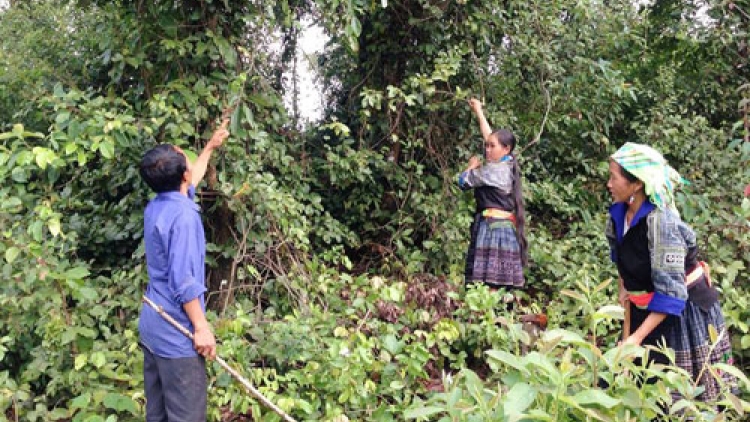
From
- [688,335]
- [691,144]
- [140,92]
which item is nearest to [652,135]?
[691,144]

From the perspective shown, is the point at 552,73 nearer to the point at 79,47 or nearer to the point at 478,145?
the point at 478,145

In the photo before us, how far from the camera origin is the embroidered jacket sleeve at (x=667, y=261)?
2.25 m

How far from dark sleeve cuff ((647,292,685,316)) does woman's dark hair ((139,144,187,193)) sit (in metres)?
1.89

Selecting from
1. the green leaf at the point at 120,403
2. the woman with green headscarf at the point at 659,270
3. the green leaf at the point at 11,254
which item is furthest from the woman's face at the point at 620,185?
the green leaf at the point at 11,254

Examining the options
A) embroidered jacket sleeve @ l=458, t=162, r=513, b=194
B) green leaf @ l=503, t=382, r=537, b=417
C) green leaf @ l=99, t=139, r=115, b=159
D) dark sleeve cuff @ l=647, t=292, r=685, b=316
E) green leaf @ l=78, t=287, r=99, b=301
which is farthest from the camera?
embroidered jacket sleeve @ l=458, t=162, r=513, b=194

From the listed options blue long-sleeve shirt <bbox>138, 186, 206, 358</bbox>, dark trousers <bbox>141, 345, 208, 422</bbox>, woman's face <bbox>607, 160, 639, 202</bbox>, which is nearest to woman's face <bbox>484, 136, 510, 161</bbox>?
woman's face <bbox>607, 160, 639, 202</bbox>

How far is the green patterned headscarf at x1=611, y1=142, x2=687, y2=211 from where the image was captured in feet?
7.52

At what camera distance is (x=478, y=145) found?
5.49 metres

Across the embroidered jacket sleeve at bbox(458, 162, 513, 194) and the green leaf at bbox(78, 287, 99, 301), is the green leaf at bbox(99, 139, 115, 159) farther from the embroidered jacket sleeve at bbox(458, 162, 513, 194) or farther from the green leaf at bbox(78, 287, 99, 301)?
the embroidered jacket sleeve at bbox(458, 162, 513, 194)

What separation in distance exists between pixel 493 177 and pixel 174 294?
2341 mm

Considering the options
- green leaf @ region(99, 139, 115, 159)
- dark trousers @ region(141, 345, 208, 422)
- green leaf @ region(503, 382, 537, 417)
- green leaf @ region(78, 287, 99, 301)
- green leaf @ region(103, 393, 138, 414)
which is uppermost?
green leaf @ region(99, 139, 115, 159)

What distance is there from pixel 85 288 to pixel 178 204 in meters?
0.95

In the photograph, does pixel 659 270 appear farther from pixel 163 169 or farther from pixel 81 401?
pixel 81 401

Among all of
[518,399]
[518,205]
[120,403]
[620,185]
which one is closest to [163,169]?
[120,403]
